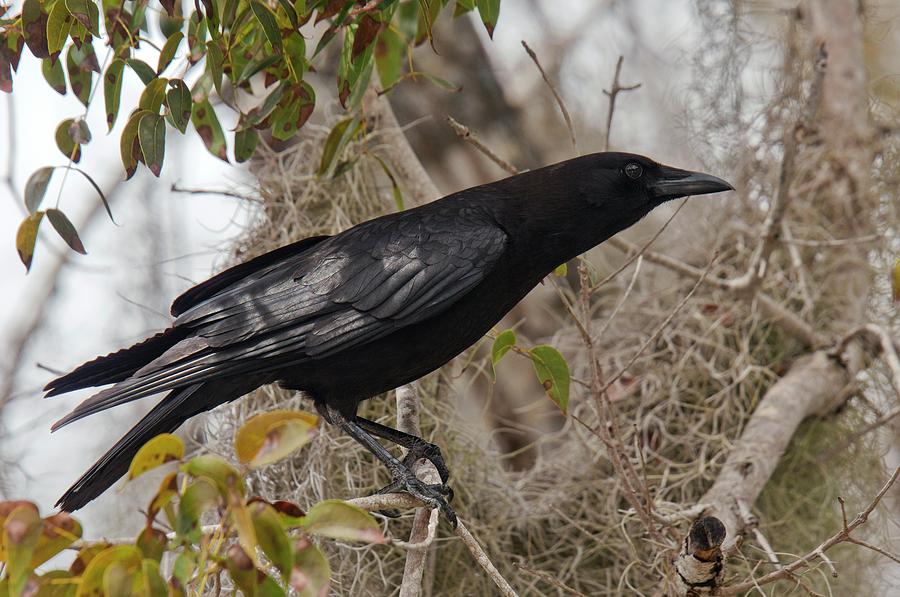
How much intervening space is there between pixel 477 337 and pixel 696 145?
198 centimetres

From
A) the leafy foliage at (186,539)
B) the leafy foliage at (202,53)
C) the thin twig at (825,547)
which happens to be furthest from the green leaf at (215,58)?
the thin twig at (825,547)

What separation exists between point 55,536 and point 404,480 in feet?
Answer: 4.18

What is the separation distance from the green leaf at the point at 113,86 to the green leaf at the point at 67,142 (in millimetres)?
185

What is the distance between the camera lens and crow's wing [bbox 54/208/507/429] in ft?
8.14

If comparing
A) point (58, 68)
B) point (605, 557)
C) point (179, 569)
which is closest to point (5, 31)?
point (58, 68)

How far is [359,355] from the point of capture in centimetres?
262

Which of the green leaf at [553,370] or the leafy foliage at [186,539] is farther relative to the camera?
the green leaf at [553,370]

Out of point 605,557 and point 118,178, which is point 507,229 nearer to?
point 605,557

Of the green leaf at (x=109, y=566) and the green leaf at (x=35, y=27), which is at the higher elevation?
the green leaf at (x=35, y=27)

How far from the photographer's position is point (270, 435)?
1361 mm

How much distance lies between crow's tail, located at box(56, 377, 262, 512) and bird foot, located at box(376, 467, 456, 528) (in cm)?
45

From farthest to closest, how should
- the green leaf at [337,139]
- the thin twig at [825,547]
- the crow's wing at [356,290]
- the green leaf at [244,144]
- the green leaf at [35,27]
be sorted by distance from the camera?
the green leaf at [337,139] → the green leaf at [244,144] → the crow's wing at [356,290] → the green leaf at [35,27] → the thin twig at [825,547]

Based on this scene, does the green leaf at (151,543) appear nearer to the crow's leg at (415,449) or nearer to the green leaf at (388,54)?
the crow's leg at (415,449)

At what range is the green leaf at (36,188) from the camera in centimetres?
232
